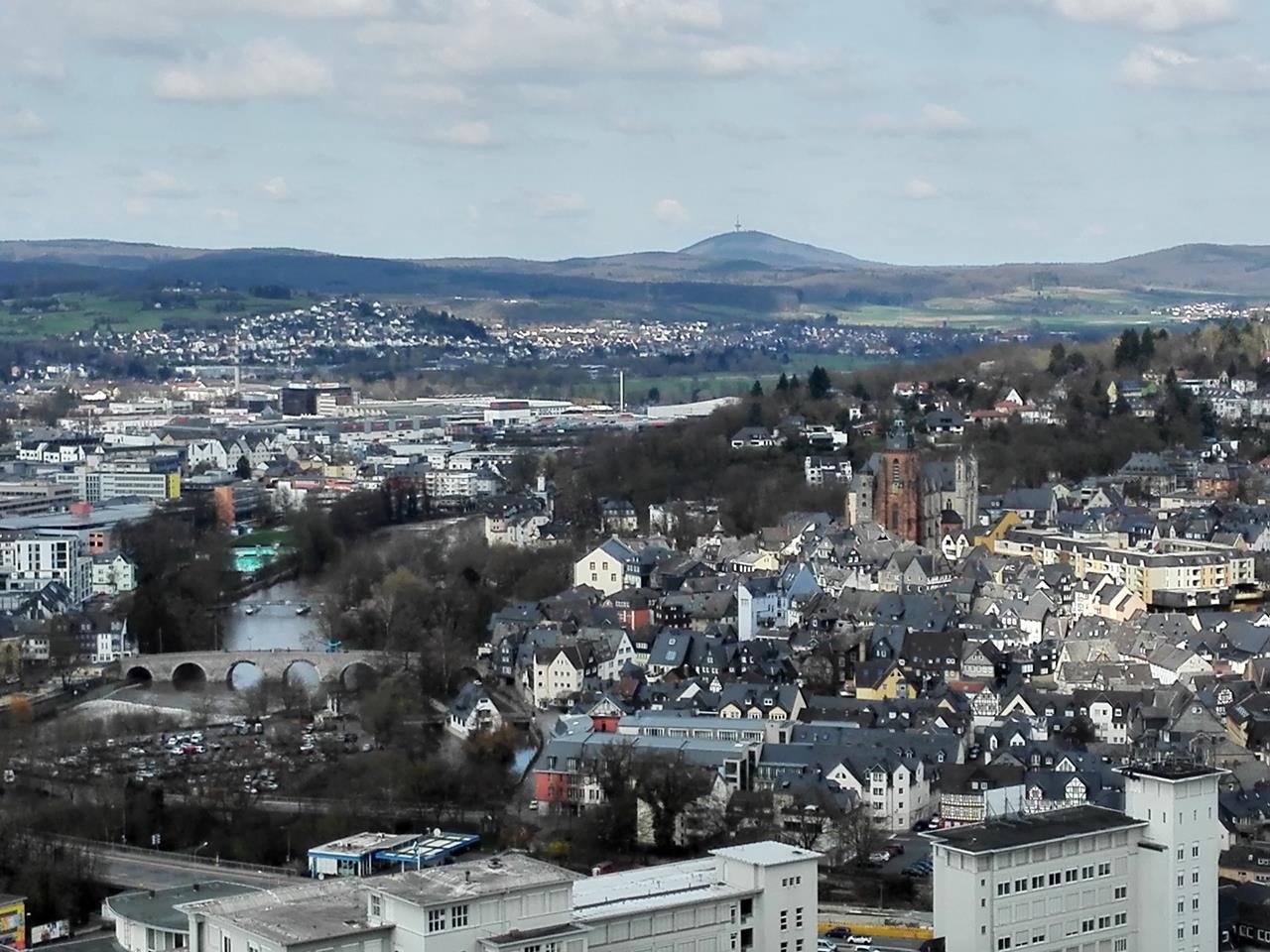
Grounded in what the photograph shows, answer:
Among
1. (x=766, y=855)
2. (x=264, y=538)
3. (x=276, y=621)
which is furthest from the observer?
(x=264, y=538)

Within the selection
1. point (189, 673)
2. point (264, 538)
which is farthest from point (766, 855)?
point (264, 538)

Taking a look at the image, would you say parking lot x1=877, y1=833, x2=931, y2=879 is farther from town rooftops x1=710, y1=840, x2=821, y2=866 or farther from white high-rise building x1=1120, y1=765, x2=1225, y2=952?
town rooftops x1=710, y1=840, x2=821, y2=866

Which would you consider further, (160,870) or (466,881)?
(160,870)

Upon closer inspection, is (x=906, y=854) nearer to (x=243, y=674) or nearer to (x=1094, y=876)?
(x=1094, y=876)

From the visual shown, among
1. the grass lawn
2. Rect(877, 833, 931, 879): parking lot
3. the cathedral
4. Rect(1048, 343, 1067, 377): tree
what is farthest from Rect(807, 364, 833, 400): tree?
Rect(877, 833, 931, 879): parking lot

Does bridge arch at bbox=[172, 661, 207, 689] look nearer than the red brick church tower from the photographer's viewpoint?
Yes

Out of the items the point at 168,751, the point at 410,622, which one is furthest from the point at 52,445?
the point at 168,751

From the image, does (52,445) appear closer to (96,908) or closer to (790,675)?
(790,675)
